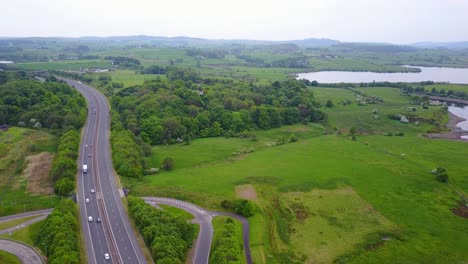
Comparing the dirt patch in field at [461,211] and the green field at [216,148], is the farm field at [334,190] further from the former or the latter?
the dirt patch in field at [461,211]

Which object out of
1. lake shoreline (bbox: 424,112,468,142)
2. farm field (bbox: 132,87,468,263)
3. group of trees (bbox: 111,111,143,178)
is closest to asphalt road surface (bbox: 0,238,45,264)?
farm field (bbox: 132,87,468,263)

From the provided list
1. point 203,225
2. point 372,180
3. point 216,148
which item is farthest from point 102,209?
point 372,180

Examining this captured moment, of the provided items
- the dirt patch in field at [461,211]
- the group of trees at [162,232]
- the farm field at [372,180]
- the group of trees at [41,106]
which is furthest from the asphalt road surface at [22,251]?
the dirt patch in field at [461,211]

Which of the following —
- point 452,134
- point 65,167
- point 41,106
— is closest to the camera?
point 65,167

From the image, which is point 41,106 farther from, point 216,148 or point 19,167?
point 216,148

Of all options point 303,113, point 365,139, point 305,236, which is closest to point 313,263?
point 305,236

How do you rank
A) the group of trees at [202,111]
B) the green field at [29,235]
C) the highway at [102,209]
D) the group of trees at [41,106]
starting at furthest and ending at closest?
1. the group of trees at [202,111]
2. the group of trees at [41,106]
3. the green field at [29,235]
4. the highway at [102,209]
